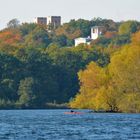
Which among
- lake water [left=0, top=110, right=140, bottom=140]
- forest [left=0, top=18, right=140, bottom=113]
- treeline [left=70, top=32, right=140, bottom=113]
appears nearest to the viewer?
lake water [left=0, top=110, right=140, bottom=140]

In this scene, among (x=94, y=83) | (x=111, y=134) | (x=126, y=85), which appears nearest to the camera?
(x=111, y=134)

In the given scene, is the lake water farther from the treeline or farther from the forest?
the forest

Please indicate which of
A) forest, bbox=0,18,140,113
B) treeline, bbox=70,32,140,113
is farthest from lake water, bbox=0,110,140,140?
forest, bbox=0,18,140,113

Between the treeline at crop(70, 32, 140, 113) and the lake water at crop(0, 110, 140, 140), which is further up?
the treeline at crop(70, 32, 140, 113)

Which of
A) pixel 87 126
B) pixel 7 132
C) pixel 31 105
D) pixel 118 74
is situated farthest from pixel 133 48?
pixel 7 132

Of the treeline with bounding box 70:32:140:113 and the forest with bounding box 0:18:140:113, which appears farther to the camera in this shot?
the forest with bounding box 0:18:140:113

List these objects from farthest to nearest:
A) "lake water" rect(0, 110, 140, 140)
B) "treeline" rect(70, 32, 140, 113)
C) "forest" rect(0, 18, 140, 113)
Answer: "forest" rect(0, 18, 140, 113)
"treeline" rect(70, 32, 140, 113)
"lake water" rect(0, 110, 140, 140)

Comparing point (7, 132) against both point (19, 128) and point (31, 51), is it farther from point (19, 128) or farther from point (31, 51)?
point (31, 51)

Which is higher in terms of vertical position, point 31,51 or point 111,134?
point 31,51

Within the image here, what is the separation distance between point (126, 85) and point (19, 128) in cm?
4355

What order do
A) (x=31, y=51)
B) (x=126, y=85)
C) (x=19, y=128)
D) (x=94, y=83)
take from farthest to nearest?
1. (x=31, y=51)
2. (x=94, y=83)
3. (x=126, y=85)
4. (x=19, y=128)

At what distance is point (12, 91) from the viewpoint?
18425 cm

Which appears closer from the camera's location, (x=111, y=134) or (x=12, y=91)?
(x=111, y=134)

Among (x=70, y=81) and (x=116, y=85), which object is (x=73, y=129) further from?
(x=70, y=81)
